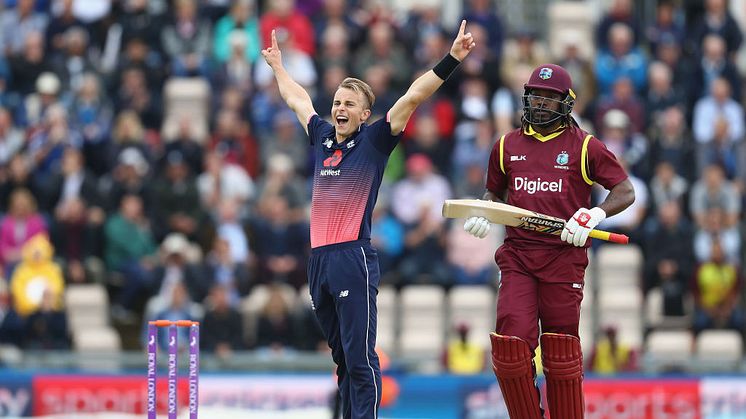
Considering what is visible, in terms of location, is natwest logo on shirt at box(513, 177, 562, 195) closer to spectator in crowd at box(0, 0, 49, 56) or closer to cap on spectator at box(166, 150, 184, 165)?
cap on spectator at box(166, 150, 184, 165)

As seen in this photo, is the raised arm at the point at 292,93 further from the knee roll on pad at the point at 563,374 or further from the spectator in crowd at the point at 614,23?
the spectator in crowd at the point at 614,23

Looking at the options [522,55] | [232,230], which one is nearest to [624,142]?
[522,55]

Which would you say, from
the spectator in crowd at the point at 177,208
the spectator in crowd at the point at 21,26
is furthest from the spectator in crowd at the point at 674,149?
the spectator in crowd at the point at 21,26

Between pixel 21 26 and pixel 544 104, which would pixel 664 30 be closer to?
pixel 21 26

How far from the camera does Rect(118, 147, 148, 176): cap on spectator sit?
19375 millimetres

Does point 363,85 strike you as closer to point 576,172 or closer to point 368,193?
point 368,193

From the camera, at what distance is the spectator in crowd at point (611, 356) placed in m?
17.1

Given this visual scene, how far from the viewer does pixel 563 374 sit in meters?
10.2

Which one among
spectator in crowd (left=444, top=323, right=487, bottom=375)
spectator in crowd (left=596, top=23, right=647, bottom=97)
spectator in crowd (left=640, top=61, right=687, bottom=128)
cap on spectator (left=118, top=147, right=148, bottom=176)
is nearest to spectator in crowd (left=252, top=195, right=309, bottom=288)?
cap on spectator (left=118, top=147, right=148, bottom=176)

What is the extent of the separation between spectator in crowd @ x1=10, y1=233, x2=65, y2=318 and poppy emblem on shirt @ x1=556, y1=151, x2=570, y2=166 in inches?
375

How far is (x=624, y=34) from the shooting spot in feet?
67.6

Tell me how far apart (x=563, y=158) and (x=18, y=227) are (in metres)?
10.3

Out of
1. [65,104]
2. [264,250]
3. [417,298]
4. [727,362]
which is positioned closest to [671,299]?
[727,362]

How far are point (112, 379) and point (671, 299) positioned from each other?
261 inches
